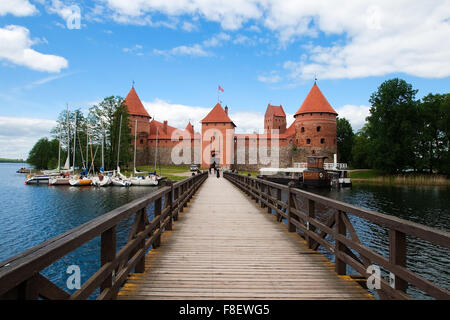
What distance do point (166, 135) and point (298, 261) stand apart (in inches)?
2065

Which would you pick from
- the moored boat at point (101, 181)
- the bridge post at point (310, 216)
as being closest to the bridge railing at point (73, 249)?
the bridge post at point (310, 216)

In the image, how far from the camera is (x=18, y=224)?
527 inches

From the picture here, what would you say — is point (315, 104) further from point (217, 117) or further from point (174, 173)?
point (174, 173)

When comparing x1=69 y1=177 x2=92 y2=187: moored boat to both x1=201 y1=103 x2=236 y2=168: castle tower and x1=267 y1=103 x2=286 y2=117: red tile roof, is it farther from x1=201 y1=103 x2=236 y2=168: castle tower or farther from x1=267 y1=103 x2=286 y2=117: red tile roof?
x1=267 y1=103 x2=286 y2=117: red tile roof

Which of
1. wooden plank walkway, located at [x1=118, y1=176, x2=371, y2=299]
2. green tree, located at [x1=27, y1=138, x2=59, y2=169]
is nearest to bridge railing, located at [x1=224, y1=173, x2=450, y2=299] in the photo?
wooden plank walkway, located at [x1=118, y1=176, x2=371, y2=299]

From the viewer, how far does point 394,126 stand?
126 feet

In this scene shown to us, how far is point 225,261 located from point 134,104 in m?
52.1

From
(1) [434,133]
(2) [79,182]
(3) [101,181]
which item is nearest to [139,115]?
(2) [79,182]

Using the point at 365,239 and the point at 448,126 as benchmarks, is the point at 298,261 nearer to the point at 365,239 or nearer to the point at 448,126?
the point at 365,239

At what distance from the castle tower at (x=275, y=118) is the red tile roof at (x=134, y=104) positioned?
30.7 m

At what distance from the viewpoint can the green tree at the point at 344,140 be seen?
5828 cm

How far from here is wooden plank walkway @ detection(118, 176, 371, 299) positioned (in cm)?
296
